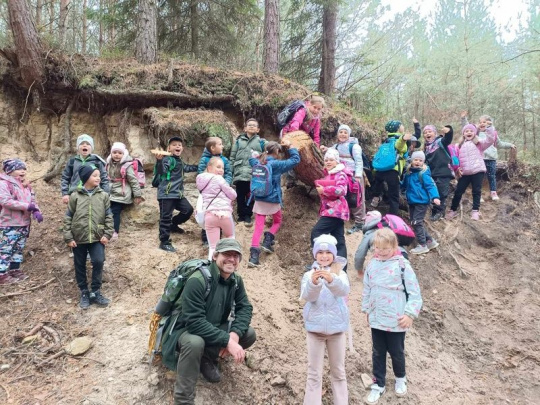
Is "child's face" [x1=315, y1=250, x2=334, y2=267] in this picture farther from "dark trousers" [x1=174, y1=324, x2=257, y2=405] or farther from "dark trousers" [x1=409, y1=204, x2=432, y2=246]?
"dark trousers" [x1=409, y1=204, x2=432, y2=246]

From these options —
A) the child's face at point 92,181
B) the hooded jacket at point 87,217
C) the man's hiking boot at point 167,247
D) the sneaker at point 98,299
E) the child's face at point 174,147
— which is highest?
the child's face at point 174,147

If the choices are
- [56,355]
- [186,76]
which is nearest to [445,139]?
[186,76]

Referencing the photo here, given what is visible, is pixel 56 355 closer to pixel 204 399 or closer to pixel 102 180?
pixel 204 399

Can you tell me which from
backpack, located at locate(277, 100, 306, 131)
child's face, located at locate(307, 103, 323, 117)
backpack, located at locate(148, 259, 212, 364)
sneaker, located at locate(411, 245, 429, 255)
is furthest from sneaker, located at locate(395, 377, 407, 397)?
child's face, located at locate(307, 103, 323, 117)

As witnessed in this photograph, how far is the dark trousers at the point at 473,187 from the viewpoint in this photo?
851cm

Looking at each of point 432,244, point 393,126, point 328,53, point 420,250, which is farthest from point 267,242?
point 328,53

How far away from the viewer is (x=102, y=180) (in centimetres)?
591

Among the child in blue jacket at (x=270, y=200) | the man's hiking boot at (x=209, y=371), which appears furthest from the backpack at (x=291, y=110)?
the man's hiking boot at (x=209, y=371)

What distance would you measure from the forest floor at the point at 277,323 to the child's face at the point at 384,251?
5.53 ft

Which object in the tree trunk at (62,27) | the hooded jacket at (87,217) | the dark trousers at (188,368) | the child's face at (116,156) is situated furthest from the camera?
the tree trunk at (62,27)

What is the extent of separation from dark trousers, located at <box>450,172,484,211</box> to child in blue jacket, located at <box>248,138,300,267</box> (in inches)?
190

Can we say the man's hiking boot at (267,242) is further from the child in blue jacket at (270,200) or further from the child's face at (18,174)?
the child's face at (18,174)

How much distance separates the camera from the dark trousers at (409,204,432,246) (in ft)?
24.4

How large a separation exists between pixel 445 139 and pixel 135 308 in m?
7.50
